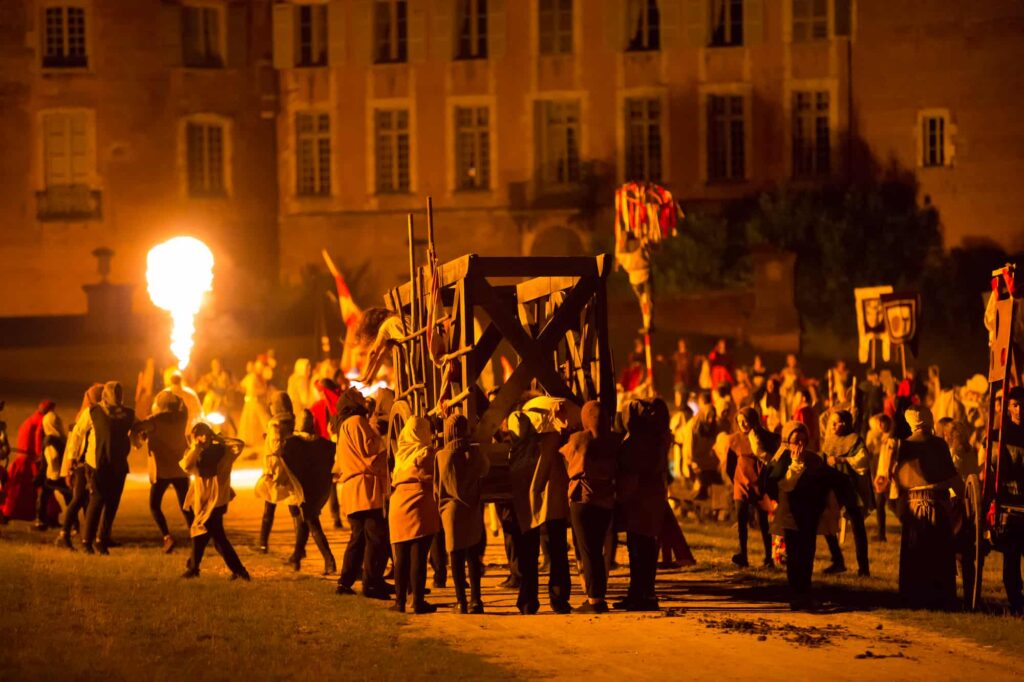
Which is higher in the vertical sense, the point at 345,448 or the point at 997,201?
the point at 997,201

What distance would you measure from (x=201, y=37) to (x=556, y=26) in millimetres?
9259

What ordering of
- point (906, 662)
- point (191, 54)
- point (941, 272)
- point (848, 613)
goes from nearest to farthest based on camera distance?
point (906, 662), point (848, 613), point (941, 272), point (191, 54)

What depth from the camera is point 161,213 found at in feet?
162

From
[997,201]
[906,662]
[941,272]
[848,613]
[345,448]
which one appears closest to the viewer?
[906,662]

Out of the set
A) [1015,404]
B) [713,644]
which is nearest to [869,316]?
[1015,404]

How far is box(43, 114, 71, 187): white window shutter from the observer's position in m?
49.2

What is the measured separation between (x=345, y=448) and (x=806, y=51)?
114ft

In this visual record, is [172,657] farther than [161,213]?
No

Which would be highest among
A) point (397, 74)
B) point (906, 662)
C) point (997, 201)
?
point (397, 74)

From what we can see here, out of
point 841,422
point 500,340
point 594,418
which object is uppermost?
point 500,340

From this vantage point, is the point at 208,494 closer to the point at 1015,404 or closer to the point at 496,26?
the point at 1015,404

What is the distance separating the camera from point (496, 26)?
48750mm

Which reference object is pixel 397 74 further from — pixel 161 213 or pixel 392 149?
pixel 161 213

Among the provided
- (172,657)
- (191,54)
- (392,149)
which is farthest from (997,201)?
(172,657)
